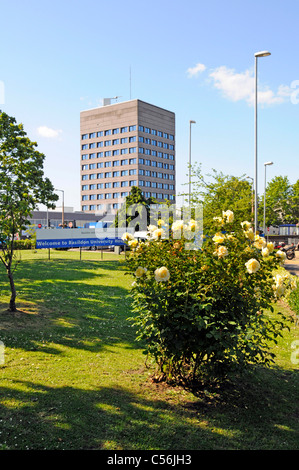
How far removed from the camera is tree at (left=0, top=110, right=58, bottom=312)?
10266mm

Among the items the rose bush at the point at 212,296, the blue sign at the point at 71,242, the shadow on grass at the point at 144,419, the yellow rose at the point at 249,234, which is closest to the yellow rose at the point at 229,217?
the rose bush at the point at 212,296

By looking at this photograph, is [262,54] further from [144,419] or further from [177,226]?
[144,419]

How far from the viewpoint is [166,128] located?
117750 mm

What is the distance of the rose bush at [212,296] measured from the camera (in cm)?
540

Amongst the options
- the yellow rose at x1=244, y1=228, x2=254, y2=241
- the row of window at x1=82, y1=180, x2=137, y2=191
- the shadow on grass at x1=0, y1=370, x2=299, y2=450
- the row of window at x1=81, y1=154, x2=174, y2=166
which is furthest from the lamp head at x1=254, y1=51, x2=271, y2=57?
the row of window at x1=81, y1=154, x2=174, y2=166

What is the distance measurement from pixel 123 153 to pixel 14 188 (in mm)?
101717

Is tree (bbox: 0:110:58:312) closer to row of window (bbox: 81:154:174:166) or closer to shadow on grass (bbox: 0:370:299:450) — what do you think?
shadow on grass (bbox: 0:370:299:450)

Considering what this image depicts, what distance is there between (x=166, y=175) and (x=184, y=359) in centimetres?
11376

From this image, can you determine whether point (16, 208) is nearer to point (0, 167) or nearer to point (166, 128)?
point (0, 167)

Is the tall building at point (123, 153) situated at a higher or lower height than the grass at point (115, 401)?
higher

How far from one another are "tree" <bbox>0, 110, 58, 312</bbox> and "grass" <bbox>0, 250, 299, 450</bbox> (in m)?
2.16

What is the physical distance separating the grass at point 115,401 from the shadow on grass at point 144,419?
0.04 feet

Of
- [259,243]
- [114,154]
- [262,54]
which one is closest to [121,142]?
[114,154]

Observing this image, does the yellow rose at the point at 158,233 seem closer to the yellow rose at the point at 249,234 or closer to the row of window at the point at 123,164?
the yellow rose at the point at 249,234
